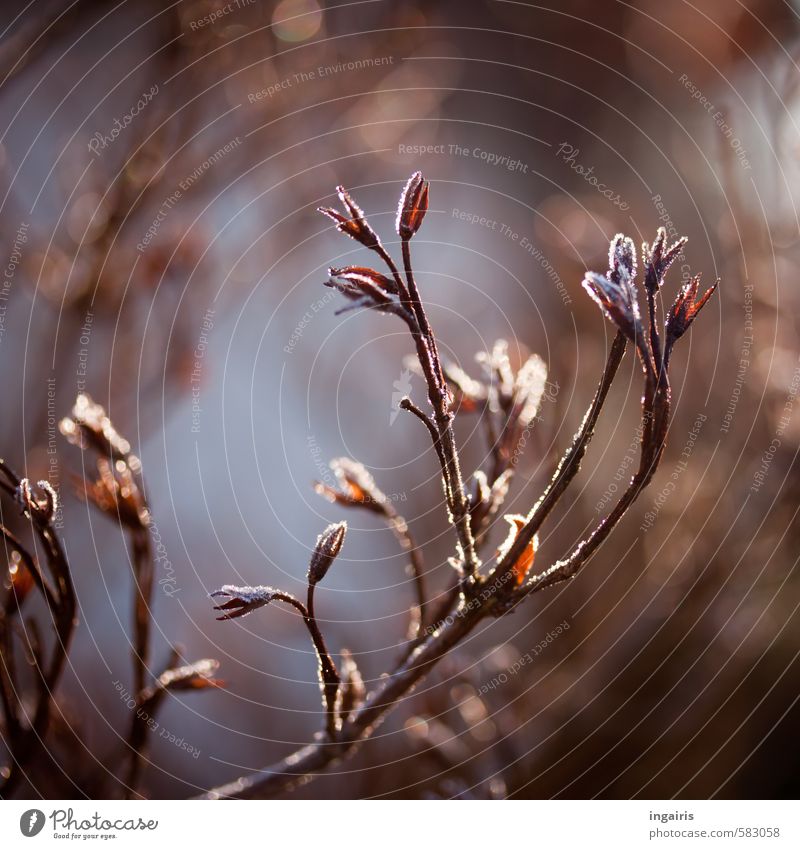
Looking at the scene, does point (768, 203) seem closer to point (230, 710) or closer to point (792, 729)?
point (792, 729)

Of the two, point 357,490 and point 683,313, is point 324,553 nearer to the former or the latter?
point 357,490

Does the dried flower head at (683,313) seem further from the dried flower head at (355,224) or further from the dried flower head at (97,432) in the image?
the dried flower head at (97,432)

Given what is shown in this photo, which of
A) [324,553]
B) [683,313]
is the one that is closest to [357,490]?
[324,553]

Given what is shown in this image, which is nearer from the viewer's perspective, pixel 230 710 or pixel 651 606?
pixel 651 606

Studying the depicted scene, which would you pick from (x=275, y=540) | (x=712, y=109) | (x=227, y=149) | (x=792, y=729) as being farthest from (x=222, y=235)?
(x=792, y=729)
